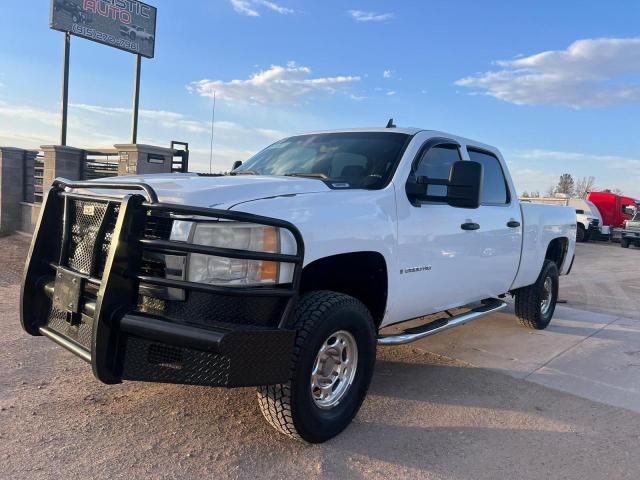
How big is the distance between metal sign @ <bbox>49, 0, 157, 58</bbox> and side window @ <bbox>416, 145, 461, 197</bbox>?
13.3 metres

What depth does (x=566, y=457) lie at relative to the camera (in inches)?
129

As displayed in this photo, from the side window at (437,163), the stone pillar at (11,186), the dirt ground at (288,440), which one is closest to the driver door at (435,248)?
the side window at (437,163)

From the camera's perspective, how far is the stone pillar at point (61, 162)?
37.9ft

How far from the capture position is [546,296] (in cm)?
675

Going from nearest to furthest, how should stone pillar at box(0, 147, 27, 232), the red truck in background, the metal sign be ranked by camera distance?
stone pillar at box(0, 147, 27, 232) → the metal sign → the red truck in background

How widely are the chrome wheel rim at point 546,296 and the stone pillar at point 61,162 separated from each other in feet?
31.4

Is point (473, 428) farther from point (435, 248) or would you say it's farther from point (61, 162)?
point (61, 162)

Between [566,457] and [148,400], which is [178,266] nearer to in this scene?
[148,400]

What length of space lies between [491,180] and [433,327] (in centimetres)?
188

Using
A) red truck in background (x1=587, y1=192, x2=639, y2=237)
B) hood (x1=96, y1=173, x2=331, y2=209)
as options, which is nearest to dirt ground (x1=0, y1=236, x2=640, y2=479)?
hood (x1=96, y1=173, x2=331, y2=209)

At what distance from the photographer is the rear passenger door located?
4865 mm

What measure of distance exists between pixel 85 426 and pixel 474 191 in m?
2.93

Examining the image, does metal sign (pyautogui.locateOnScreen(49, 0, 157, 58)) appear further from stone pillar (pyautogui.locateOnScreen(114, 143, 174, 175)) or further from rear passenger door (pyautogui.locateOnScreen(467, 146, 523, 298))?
rear passenger door (pyautogui.locateOnScreen(467, 146, 523, 298))

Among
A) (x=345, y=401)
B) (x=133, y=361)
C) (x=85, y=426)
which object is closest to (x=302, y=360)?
(x=345, y=401)
